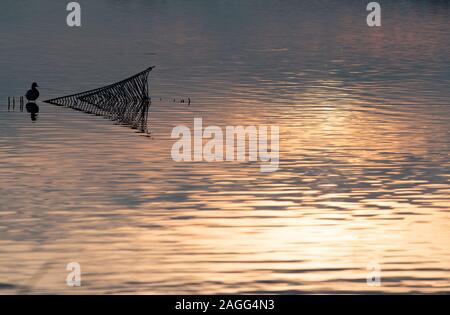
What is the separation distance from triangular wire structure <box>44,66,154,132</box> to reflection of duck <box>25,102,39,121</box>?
181cm

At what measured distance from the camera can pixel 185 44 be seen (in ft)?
447

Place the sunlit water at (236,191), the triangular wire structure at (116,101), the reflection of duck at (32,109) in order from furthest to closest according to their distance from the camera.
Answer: the triangular wire structure at (116,101) < the reflection of duck at (32,109) < the sunlit water at (236,191)

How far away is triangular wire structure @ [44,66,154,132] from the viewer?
228ft

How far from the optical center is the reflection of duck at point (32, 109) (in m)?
67.6

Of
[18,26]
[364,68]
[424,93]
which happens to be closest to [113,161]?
[424,93]

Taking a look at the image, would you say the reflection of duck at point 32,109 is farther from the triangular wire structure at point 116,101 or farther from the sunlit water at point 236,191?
the triangular wire structure at point 116,101

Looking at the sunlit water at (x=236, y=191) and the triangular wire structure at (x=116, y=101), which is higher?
the triangular wire structure at (x=116, y=101)

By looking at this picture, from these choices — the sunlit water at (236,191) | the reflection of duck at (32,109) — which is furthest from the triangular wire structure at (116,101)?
the reflection of duck at (32,109)

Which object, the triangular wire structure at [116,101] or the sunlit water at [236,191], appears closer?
the sunlit water at [236,191]

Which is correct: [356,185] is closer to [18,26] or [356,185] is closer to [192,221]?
[192,221]

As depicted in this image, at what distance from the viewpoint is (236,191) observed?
45.5 m

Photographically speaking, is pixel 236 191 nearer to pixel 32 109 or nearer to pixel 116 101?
pixel 32 109

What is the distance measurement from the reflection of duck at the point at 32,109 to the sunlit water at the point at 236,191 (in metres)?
0.48

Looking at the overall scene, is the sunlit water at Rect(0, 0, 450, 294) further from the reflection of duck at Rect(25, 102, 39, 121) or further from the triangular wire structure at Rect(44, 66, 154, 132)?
the triangular wire structure at Rect(44, 66, 154, 132)
